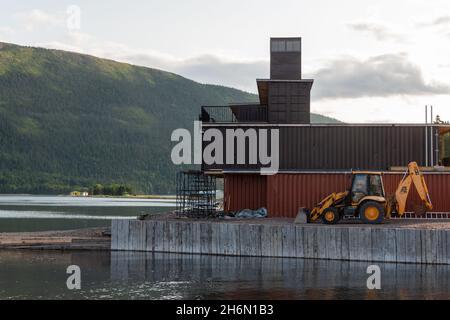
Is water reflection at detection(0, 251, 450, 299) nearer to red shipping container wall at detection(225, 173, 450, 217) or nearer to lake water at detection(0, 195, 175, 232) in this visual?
red shipping container wall at detection(225, 173, 450, 217)

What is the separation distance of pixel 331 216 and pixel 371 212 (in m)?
2.09

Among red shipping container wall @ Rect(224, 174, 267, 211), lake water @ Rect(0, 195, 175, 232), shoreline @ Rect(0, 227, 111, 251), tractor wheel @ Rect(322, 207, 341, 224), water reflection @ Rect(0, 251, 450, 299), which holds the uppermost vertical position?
red shipping container wall @ Rect(224, 174, 267, 211)

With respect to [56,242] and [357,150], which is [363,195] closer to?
[357,150]

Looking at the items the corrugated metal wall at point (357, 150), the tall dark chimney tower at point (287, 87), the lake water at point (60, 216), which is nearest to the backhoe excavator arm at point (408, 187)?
the corrugated metal wall at point (357, 150)

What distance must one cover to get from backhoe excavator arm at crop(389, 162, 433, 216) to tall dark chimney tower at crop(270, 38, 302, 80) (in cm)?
1256

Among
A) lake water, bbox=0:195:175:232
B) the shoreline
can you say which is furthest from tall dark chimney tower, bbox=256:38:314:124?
lake water, bbox=0:195:175:232

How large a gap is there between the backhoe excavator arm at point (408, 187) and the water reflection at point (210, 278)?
18.8 ft

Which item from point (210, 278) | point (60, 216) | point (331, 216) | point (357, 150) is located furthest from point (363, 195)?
point (60, 216)

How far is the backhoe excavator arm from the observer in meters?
37.6

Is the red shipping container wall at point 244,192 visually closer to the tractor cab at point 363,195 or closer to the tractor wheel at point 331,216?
the tractor wheel at point 331,216

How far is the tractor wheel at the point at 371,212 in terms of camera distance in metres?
36.4
